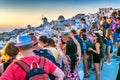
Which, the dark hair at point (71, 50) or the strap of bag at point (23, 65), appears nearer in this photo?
the strap of bag at point (23, 65)

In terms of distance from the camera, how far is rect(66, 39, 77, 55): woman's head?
205 inches

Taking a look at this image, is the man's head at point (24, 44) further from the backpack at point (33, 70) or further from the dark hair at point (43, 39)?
the dark hair at point (43, 39)

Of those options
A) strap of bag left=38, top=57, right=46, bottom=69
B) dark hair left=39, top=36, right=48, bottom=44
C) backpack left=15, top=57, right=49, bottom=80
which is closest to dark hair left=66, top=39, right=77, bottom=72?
dark hair left=39, top=36, right=48, bottom=44

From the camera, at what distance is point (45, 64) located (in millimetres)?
3391

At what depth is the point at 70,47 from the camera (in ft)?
17.2

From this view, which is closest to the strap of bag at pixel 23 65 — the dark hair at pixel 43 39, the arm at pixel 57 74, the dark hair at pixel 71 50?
the arm at pixel 57 74

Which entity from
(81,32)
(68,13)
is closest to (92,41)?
(81,32)

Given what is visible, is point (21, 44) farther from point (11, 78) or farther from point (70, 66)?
point (70, 66)

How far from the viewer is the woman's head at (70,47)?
5.21 meters

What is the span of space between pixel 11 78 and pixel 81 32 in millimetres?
4955

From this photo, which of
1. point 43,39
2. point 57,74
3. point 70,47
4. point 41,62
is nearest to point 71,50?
point 70,47

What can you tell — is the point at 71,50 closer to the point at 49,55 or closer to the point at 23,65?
the point at 49,55

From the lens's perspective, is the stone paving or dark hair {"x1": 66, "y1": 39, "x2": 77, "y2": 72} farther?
the stone paving

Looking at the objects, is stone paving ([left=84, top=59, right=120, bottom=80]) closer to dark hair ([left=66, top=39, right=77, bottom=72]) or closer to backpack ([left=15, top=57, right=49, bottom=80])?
dark hair ([left=66, top=39, right=77, bottom=72])
